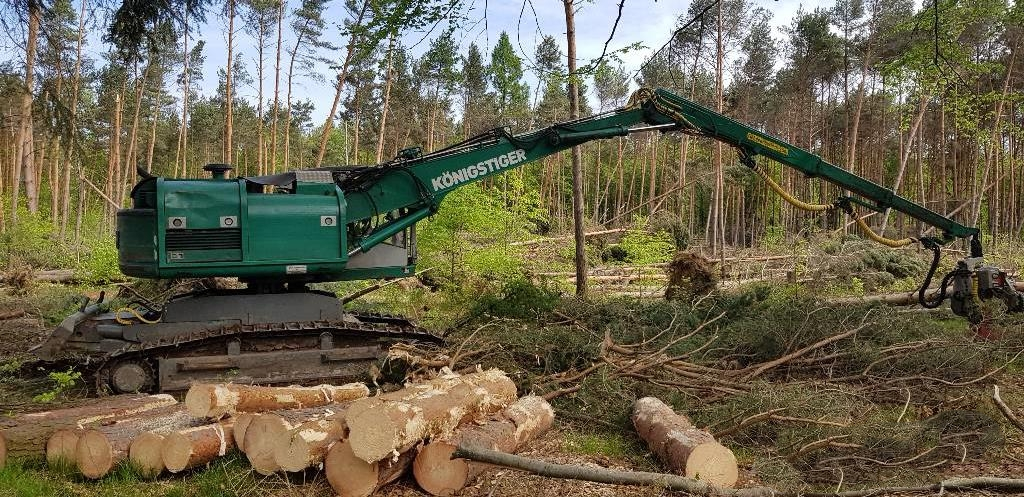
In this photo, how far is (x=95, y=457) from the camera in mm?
4754

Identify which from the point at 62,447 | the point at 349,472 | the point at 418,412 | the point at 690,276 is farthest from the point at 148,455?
the point at 690,276

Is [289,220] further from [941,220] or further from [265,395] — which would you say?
[941,220]

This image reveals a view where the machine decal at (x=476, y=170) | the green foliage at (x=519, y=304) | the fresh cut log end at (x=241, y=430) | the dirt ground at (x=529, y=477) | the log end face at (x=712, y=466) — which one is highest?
the machine decal at (x=476, y=170)

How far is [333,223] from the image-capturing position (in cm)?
750

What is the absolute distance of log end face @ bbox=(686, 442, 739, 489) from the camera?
4.63 m

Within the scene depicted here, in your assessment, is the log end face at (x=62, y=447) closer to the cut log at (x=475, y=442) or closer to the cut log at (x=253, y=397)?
the cut log at (x=253, y=397)

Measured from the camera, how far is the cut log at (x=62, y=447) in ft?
15.9

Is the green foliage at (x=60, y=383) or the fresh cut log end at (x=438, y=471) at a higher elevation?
the green foliage at (x=60, y=383)

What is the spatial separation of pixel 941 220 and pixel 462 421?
7415 millimetres

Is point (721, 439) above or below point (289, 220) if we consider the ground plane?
below

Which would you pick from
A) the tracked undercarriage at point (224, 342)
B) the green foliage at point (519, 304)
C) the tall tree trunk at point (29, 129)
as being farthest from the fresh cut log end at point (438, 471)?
the green foliage at point (519, 304)

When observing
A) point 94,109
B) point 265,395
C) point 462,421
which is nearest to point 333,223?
point 265,395

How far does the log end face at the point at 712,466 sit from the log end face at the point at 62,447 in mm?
4213

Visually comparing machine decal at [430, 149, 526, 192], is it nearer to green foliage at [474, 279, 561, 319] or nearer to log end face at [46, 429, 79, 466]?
green foliage at [474, 279, 561, 319]
